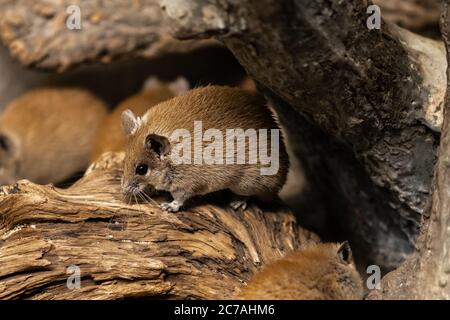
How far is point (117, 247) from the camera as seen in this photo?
114 inches

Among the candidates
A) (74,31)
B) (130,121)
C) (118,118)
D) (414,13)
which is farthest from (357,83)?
(74,31)

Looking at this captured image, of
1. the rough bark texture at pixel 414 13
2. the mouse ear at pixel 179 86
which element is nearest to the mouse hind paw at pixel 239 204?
the mouse ear at pixel 179 86

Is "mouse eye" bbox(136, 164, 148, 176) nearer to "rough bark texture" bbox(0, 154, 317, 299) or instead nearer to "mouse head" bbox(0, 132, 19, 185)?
"rough bark texture" bbox(0, 154, 317, 299)

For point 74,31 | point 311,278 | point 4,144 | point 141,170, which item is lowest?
point 311,278

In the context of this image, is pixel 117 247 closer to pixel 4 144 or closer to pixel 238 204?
pixel 238 204

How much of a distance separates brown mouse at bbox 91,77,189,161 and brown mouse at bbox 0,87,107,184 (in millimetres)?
382

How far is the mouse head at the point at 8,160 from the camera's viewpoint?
5.02 metres

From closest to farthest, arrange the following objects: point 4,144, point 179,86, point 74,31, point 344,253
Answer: point 344,253
point 74,31
point 179,86
point 4,144

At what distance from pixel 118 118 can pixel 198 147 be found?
5.34ft

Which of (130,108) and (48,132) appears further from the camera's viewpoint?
(48,132)

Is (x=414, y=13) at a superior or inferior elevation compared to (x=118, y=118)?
superior

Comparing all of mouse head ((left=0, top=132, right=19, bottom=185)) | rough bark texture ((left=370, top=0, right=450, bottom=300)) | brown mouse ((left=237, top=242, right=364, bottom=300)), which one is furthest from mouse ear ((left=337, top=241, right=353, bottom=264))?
mouse head ((left=0, top=132, right=19, bottom=185))

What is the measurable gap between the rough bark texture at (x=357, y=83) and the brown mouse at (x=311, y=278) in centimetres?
64

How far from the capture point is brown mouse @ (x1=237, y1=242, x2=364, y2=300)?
2.48 meters
